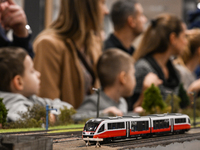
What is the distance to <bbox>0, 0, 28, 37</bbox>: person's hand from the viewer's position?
7398 mm

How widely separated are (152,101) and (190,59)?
5.48 meters

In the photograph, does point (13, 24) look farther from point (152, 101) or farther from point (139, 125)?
point (152, 101)

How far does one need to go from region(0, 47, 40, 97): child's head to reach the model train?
6.69 feet

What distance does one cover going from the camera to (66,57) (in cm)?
887

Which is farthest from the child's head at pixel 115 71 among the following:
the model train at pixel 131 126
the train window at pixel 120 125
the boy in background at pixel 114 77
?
the train window at pixel 120 125

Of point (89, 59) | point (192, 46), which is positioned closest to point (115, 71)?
point (89, 59)

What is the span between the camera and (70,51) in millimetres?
9055

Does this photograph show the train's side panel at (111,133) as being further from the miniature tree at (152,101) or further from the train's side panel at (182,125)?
the miniature tree at (152,101)

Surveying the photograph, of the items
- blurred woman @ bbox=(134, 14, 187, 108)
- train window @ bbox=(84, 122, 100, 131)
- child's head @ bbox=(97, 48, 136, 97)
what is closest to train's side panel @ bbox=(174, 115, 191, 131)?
child's head @ bbox=(97, 48, 136, 97)

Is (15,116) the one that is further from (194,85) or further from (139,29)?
(194,85)

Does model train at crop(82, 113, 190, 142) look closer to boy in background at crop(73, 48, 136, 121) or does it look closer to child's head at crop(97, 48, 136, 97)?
boy in background at crop(73, 48, 136, 121)

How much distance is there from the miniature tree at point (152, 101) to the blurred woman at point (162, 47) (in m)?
1.38

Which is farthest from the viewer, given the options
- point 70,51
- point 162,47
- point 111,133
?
point 162,47

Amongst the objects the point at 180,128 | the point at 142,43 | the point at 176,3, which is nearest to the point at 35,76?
the point at 180,128
